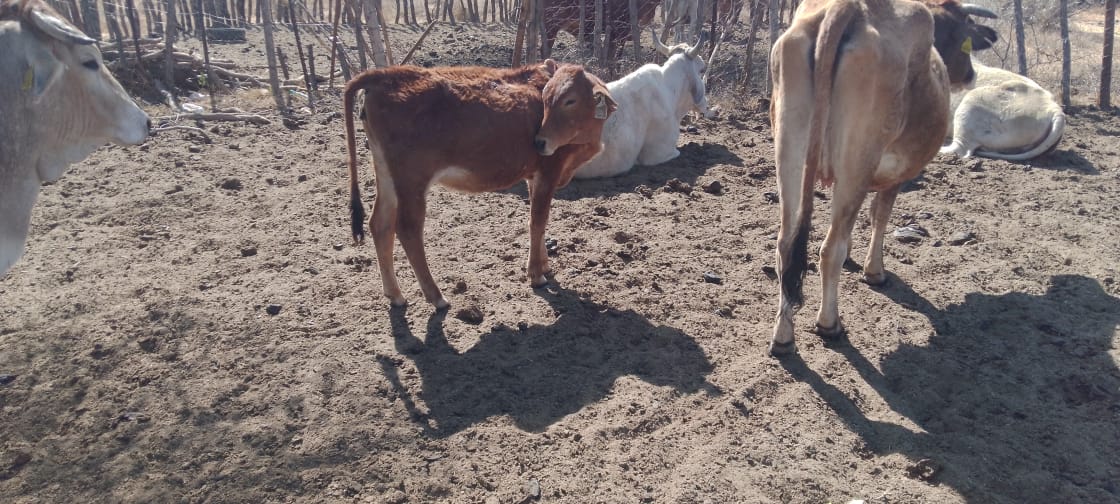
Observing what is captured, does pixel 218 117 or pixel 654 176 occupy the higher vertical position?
pixel 218 117

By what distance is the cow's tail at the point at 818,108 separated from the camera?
3.75 m

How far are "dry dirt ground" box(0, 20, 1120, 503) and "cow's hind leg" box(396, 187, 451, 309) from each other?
246 millimetres

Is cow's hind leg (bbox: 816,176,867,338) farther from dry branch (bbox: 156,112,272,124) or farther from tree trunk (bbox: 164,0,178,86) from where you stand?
tree trunk (bbox: 164,0,178,86)

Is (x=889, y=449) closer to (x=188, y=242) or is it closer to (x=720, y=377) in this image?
(x=720, y=377)

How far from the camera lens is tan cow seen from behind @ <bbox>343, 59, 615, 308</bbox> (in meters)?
4.37

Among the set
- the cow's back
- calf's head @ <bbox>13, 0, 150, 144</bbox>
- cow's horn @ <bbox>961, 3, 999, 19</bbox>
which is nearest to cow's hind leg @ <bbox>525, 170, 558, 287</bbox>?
the cow's back

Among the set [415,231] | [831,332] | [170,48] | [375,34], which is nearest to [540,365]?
[415,231]

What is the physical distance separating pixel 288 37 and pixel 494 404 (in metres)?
16.1

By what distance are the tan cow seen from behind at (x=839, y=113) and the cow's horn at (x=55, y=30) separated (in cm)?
342

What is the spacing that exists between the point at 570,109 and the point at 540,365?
1.66 metres

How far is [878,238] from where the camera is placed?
4.99 metres

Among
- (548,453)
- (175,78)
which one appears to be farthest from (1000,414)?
(175,78)

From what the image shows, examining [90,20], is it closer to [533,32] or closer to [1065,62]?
[533,32]

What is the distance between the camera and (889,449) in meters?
3.42
